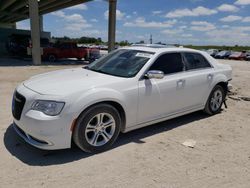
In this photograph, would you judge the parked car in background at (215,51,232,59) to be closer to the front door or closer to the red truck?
the red truck

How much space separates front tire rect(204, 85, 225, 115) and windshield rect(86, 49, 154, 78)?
201cm

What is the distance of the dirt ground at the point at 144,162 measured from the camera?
3148 millimetres

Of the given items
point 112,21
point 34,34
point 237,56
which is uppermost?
point 112,21

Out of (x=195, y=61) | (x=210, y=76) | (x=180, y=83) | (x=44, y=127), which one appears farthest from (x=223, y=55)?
(x=44, y=127)

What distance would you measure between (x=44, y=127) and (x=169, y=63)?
2.62 metres

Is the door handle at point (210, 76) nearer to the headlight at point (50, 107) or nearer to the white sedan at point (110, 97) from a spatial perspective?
the white sedan at point (110, 97)

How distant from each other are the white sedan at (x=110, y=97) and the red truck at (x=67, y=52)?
15417 mm

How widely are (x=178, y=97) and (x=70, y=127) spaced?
88.8 inches

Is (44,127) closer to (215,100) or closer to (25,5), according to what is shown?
(215,100)

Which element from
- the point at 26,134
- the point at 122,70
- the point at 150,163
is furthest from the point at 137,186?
the point at 122,70

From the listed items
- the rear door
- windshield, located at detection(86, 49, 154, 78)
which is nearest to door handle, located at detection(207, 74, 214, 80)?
the rear door

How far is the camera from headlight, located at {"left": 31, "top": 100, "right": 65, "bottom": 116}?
3390 mm

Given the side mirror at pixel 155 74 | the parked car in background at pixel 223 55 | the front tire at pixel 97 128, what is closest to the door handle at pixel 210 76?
the side mirror at pixel 155 74

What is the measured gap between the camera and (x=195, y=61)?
5383 mm
